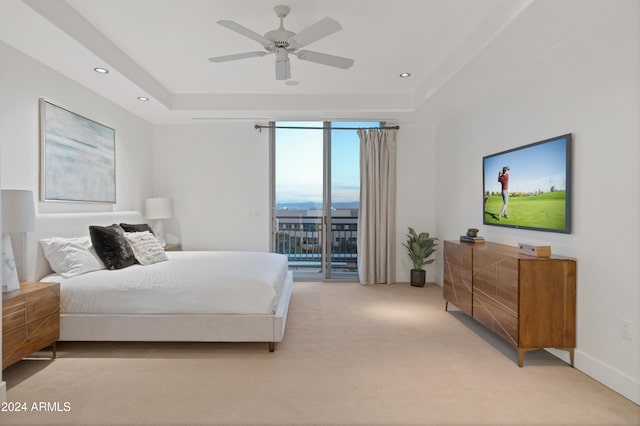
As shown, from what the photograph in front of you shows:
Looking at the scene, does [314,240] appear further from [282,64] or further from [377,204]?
[282,64]

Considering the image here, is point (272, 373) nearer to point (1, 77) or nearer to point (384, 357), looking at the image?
point (384, 357)

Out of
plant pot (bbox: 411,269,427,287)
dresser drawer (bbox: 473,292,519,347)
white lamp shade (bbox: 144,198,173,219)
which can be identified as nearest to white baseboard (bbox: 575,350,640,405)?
dresser drawer (bbox: 473,292,519,347)

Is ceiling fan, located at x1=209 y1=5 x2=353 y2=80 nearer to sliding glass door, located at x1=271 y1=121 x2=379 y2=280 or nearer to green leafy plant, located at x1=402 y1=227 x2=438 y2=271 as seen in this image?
sliding glass door, located at x1=271 y1=121 x2=379 y2=280

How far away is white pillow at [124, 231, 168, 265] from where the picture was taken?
3594 mm

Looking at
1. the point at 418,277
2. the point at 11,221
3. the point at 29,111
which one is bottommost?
the point at 418,277

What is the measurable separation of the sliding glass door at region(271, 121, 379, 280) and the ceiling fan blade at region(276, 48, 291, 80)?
2545mm

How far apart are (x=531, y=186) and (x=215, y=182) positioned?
433cm

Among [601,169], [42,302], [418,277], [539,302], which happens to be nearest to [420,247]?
[418,277]

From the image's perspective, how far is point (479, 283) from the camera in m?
3.29

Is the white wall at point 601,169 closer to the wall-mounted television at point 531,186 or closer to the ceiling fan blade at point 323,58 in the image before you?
the wall-mounted television at point 531,186

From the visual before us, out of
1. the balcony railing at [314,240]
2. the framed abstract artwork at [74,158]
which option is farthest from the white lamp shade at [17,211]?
the balcony railing at [314,240]

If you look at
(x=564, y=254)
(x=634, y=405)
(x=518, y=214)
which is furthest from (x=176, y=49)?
(x=634, y=405)

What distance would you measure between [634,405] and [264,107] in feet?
15.4

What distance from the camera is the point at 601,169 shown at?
243 centimetres
